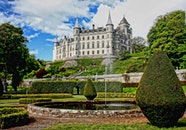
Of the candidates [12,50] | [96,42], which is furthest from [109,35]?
[12,50]

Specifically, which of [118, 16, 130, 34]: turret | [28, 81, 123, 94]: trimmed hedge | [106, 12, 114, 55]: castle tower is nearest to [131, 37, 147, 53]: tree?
[118, 16, 130, 34]: turret

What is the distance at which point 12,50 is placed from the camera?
37.8 meters

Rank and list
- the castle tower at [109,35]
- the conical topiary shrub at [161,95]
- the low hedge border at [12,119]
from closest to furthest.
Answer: the conical topiary shrub at [161,95], the low hedge border at [12,119], the castle tower at [109,35]

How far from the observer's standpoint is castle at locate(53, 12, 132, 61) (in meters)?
91.9

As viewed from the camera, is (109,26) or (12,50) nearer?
(12,50)

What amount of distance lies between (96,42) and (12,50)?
58741 millimetres

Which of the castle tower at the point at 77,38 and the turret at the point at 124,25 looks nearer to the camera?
the castle tower at the point at 77,38

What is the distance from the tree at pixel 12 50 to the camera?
3712cm

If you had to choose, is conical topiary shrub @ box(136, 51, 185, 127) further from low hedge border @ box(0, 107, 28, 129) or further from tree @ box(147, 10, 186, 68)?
tree @ box(147, 10, 186, 68)

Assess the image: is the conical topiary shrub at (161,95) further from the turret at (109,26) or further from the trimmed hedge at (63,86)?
the turret at (109,26)

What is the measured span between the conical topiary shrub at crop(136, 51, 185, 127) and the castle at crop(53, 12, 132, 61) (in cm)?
7693

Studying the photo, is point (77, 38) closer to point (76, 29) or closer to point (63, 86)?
point (76, 29)

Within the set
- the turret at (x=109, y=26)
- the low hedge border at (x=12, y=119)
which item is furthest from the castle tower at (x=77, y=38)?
the low hedge border at (x=12, y=119)

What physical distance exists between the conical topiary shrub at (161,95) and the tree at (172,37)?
31.3 meters
